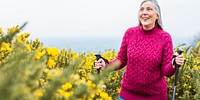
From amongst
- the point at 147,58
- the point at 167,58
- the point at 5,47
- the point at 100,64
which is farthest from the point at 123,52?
the point at 5,47

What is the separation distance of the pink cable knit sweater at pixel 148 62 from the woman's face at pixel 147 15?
71mm

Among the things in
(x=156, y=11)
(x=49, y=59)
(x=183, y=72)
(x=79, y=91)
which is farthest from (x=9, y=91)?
(x=183, y=72)

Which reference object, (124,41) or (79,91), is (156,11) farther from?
(79,91)

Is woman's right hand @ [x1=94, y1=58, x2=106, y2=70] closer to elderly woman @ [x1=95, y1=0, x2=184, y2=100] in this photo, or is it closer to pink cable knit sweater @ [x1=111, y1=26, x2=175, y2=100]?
elderly woman @ [x1=95, y1=0, x2=184, y2=100]

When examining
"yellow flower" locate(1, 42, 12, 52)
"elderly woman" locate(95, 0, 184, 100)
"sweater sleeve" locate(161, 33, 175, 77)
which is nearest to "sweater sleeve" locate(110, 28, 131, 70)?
"elderly woman" locate(95, 0, 184, 100)

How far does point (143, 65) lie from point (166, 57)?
0.74 feet

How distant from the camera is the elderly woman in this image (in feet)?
11.8

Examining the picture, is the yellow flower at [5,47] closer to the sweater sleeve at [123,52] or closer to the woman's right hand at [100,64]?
the woman's right hand at [100,64]

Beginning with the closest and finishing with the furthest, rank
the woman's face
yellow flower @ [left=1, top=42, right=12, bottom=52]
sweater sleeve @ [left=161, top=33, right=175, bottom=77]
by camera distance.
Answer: yellow flower @ [left=1, top=42, right=12, bottom=52] < sweater sleeve @ [left=161, top=33, right=175, bottom=77] < the woman's face

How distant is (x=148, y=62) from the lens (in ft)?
11.7

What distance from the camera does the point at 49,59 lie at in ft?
6.51

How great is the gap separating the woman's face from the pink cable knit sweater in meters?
0.07

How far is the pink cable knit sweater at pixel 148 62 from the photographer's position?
141 inches

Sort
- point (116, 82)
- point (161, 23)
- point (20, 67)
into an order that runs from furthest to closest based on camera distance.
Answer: point (116, 82) < point (161, 23) < point (20, 67)
